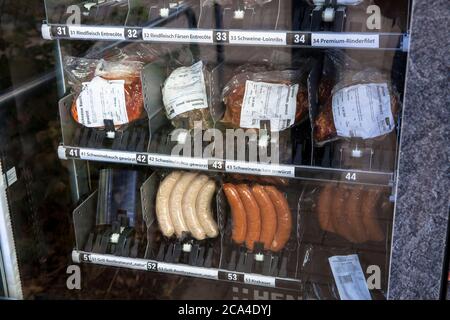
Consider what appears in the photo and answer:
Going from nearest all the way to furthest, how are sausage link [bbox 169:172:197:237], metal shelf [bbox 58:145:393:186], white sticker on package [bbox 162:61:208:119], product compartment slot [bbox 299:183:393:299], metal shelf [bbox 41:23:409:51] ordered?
metal shelf [bbox 41:23:409:51]
metal shelf [bbox 58:145:393:186]
product compartment slot [bbox 299:183:393:299]
white sticker on package [bbox 162:61:208:119]
sausage link [bbox 169:172:197:237]

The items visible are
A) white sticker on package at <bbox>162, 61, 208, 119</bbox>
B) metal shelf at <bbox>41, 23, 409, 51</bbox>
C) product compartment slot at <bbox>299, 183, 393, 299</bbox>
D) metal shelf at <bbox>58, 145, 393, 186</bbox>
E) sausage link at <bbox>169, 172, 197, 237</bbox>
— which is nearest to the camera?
metal shelf at <bbox>41, 23, 409, 51</bbox>

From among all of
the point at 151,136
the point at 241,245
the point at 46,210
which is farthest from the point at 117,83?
the point at 241,245

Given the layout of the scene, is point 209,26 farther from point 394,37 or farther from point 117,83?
point 394,37

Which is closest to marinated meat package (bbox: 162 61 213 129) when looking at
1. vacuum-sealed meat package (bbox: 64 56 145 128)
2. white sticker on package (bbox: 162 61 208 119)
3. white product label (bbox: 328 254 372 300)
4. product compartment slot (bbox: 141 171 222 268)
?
white sticker on package (bbox: 162 61 208 119)

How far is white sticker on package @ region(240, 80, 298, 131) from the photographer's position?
1.87 meters

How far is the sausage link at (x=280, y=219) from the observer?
76.9 inches

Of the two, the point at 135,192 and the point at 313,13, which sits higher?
the point at 313,13

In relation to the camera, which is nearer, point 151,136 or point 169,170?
point 151,136

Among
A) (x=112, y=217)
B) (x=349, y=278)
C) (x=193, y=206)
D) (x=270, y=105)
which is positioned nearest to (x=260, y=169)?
(x=270, y=105)

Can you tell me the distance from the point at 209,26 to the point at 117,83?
1.31 ft

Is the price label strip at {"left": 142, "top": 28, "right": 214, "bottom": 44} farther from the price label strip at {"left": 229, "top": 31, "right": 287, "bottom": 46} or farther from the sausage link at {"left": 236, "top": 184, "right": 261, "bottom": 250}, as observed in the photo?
the sausage link at {"left": 236, "top": 184, "right": 261, "bottom": 250}

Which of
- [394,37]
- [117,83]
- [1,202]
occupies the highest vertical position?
[394,37]

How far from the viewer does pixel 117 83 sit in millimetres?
1984

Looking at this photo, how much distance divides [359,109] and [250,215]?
50 cm
